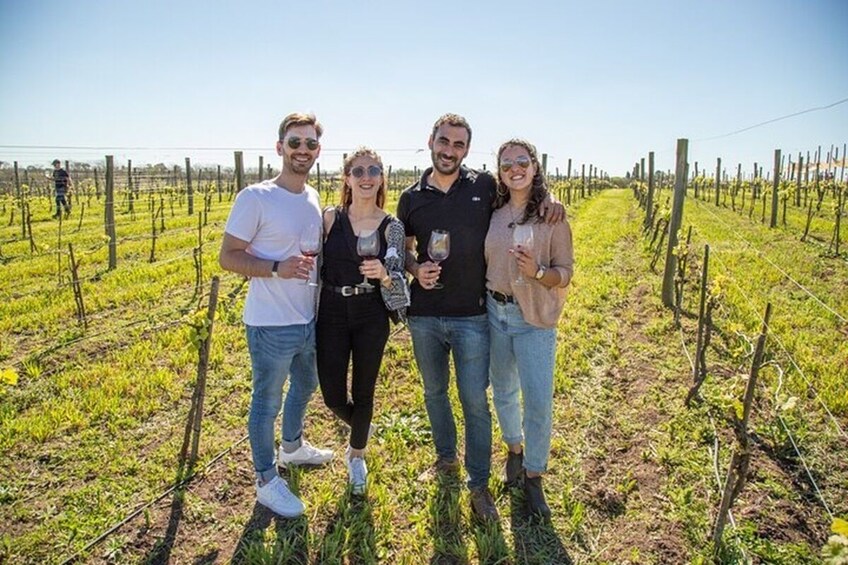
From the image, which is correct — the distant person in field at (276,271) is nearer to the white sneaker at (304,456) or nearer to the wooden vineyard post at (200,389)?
the white sneaker at (304,456)

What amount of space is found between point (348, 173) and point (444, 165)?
553 millimetres

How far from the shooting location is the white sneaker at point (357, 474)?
10.8ft

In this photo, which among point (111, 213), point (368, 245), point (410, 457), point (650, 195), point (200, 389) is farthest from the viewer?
point (650, 195)

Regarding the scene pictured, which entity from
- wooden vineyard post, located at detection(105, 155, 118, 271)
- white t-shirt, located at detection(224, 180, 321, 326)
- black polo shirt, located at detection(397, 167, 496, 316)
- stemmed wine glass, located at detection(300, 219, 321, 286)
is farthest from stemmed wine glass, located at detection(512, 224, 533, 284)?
wooden vineyard post, located at detection(105, 155, 118, 271)

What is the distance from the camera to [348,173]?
2887mm

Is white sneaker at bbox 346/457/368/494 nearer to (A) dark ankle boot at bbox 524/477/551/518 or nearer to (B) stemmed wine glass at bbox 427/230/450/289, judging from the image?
(A) dark ankle boot at bbox 524/477/551/518

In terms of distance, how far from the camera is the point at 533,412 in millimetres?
2920

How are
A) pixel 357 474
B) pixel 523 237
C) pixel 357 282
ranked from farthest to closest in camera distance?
1. pixel 357 474
2. pixel 357 282
3. pixel 523 237

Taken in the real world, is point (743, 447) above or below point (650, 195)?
below

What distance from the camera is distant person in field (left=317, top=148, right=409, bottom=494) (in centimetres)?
283

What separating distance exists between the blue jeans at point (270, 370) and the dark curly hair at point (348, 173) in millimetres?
763

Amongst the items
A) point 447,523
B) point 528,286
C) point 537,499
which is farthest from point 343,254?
point 537,499

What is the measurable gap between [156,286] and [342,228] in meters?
6.71

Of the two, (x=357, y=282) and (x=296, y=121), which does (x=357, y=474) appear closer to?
(x=357, y=282)
